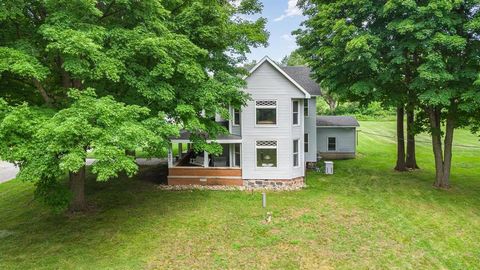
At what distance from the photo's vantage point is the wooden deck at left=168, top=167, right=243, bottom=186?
60.6ft

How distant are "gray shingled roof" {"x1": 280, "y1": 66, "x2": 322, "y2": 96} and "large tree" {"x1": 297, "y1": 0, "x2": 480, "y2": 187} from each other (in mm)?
2448

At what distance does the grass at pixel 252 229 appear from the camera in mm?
10297

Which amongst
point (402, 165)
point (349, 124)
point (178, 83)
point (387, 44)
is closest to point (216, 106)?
point (178, 83)

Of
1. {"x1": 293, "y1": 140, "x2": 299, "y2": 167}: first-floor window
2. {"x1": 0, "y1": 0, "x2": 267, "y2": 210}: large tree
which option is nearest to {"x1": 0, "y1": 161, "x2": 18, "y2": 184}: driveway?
{"x1": 0, "y1": 0, "x2": 267, "y2": 210}: large tree

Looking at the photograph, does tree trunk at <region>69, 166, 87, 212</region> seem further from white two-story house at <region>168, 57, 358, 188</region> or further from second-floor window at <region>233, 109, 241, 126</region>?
second-floor window at <region>233, 109, 241, 126</region>

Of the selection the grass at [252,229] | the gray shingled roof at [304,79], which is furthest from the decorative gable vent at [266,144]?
the gray shingled roof at [304,79]

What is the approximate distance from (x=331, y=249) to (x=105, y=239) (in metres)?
8.15

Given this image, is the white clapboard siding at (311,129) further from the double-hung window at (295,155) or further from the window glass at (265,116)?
the window glass at (265,116)

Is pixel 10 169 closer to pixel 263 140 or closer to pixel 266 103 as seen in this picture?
pixel 263 140

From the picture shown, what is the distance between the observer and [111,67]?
10406 millimetres

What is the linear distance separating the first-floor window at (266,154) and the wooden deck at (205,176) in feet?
4.45

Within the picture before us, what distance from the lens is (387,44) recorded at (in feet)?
52.5

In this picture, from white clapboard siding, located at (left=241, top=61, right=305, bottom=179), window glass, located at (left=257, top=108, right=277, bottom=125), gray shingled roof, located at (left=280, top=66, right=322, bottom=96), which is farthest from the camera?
gray shingled roof, located at (left=280, top=66, right=322, bottom=96)

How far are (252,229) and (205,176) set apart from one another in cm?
666
